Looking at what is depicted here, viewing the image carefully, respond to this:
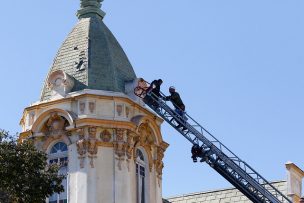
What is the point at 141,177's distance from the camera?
4025 cm

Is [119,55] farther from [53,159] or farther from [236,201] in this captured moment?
[236,201]

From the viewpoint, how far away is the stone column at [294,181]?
141 feet

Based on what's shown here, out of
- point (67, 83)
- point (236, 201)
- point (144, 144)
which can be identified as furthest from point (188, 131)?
point (236, 201)

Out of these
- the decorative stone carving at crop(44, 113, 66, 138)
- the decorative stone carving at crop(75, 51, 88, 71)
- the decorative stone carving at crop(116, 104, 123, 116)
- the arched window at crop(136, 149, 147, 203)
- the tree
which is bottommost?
the tree

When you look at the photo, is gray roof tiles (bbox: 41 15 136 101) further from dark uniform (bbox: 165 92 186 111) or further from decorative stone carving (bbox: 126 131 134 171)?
dark uniform (bbox: 165 92 186 111)

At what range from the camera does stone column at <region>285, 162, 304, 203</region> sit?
43062 mm

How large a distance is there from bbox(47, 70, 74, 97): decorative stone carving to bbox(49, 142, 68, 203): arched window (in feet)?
7.76

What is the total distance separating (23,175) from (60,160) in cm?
891

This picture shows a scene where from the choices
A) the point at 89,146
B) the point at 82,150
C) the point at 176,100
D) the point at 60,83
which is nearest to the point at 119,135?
the point at 89,146

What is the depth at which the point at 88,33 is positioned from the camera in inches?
1660

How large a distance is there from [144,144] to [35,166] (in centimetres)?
1043

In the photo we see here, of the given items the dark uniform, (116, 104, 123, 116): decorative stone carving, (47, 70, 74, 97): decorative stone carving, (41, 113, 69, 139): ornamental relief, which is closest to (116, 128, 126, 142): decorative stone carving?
(116, 104, 123, 116): decorative stone carving

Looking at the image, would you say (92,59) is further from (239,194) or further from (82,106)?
(239,194)

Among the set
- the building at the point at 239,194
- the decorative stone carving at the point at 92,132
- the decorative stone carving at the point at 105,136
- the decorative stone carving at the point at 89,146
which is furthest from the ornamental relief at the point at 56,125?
the building at the point at 239,194
